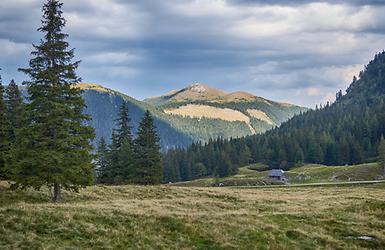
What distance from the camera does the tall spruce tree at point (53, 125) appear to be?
117 feet

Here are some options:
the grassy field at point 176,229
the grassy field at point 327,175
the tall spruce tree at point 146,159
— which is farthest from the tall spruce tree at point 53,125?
the grassy field at point 327,175

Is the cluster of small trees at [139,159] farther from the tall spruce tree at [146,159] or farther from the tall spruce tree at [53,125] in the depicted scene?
the tall spruce tree at [53,125]

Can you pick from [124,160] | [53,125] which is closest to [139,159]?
[124,160]

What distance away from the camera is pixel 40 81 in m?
36.7

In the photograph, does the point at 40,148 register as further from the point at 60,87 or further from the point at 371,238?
the point at 371,238

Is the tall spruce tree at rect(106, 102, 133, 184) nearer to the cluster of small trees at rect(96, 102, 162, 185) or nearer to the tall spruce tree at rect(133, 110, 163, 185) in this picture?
the cluster of small trees at rect(96, 102, 162, 185)

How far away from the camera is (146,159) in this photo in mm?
75000

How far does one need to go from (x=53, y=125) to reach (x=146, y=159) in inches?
1541

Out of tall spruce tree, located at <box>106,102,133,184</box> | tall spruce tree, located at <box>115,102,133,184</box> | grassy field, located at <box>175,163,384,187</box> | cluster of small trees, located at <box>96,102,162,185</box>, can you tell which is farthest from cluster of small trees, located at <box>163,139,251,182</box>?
cluster of small trees, located at <box>96,102,162,185</box>

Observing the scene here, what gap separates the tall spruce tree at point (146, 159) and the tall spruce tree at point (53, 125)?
36.9 metres

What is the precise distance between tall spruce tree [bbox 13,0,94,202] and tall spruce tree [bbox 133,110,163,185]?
121 feet

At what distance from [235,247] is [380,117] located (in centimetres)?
18267

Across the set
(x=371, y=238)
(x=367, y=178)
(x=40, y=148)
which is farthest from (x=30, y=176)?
(x=367, y=178)

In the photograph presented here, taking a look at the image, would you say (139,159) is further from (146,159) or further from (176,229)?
(176,229)
